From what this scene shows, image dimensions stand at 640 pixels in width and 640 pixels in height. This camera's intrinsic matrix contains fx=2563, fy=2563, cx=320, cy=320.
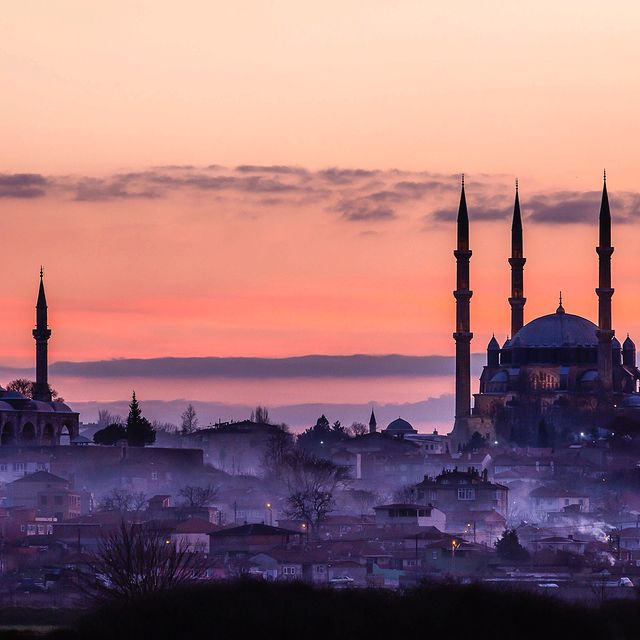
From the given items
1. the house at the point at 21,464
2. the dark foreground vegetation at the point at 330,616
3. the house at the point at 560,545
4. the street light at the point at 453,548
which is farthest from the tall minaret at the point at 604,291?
the dark foreground vegetation at the point at 330,616

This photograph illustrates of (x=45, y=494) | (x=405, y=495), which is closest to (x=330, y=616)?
(x=45, y=494)

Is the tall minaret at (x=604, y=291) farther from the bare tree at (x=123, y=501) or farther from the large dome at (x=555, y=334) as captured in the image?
the bare tree at (x=123, y=501)

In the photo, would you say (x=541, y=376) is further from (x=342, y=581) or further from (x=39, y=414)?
(x=342, y=581)

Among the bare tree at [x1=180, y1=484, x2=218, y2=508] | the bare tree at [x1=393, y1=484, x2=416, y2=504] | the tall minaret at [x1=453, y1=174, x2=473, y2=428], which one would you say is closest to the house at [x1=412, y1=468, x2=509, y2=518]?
the bare tree at [x1=393, y1=484, x2=416, y2=504]

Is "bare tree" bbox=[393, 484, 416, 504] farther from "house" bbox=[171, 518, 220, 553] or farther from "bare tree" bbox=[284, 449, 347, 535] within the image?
"house" bbox=[171, 518, 220, 553]

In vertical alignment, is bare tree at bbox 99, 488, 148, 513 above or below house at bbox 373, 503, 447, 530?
above

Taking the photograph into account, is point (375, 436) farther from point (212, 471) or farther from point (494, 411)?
point (212, 471)
